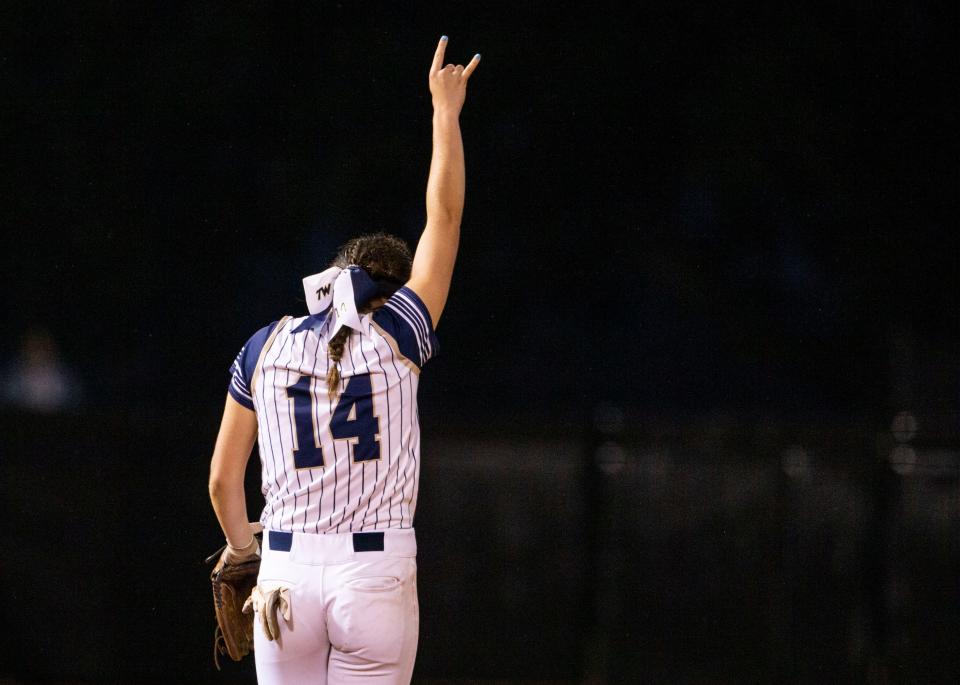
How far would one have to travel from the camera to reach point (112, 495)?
488 centimetres

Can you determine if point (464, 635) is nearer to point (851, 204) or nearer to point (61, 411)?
point (61, 411)

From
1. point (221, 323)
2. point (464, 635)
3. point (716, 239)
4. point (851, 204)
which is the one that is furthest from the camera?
point (716, 239)

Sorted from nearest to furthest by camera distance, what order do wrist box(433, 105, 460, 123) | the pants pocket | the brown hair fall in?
the pants pocket
the brown hair
wrist box(433, 105, 460, 123)

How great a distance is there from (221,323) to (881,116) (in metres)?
3.87

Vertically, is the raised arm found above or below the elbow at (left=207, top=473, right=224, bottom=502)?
above

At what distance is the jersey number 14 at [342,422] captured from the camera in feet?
7.14

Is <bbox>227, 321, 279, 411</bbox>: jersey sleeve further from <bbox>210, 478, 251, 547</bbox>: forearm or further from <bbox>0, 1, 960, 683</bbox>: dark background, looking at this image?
<bbox>0, 1, 960, 683</bbox>: dark background

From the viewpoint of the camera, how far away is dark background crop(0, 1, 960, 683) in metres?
4.63

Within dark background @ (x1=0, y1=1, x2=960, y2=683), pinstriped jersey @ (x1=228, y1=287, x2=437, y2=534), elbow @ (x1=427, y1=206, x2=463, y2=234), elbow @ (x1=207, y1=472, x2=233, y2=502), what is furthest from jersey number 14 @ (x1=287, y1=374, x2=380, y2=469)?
dark background @ (x1=0, y1=1, x2=960, y2=683)

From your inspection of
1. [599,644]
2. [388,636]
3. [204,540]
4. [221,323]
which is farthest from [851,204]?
[388,636]

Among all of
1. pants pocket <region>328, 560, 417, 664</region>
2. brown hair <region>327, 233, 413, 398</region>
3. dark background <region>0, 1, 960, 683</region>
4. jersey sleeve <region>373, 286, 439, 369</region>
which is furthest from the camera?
dark background <region>0, 1, 960, 683</region>

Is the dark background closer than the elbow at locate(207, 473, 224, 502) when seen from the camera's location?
No

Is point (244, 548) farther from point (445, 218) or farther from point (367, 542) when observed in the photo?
point (445, 218)

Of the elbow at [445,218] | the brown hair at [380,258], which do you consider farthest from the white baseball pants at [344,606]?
the elbow at [445,218]
